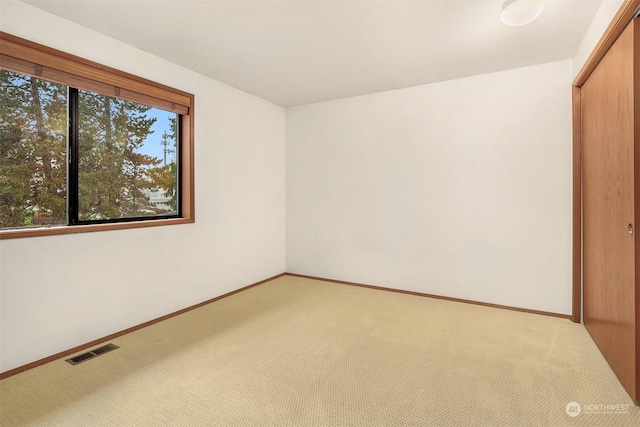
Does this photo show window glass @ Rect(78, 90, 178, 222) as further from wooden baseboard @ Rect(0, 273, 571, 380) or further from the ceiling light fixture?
the ceiling light fixture

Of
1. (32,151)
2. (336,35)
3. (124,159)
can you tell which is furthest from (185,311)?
(336,35)

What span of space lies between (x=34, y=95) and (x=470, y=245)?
4.10 metres

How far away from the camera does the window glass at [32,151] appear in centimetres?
224

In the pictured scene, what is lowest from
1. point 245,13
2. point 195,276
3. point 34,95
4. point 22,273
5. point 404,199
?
point 195,276

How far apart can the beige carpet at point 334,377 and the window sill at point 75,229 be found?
92 centimetres

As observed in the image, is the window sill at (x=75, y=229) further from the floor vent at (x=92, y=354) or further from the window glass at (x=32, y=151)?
the floor vent at (x=92, y=354)

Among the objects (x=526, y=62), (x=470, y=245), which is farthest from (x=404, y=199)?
(x=526, y=62)

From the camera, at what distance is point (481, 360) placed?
2.33 metres

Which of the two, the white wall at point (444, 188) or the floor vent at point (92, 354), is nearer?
the floor vent at point (92, 354)

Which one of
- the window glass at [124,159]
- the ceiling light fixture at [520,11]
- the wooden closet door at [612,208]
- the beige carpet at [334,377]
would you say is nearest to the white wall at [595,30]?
the wooden closet door at [612,208]

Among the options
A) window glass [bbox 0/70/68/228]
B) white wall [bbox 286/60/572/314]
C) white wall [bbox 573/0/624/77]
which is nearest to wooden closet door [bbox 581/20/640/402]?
white wall [bbox 573/0/624/77]

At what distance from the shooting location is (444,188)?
12.2ft

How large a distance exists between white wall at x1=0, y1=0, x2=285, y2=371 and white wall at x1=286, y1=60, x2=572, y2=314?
544 millimetres

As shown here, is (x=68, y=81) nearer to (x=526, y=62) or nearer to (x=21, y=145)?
(x=21, y=145)
